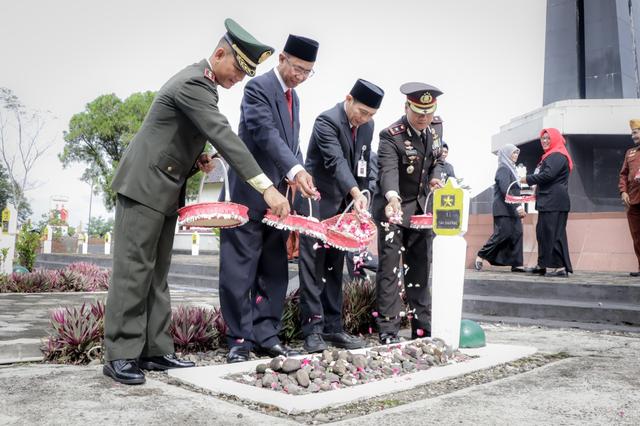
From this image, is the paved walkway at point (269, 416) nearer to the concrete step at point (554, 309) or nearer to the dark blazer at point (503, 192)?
the concrete step at point (554, 309)

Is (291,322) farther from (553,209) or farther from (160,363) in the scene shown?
(553,209)

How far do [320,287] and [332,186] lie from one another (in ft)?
2.45

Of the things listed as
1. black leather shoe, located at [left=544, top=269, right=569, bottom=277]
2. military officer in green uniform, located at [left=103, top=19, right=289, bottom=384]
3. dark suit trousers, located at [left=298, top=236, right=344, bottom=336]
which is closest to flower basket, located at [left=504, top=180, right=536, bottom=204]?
black leather shoe, located at [left=544, top=269, right=569, bottom=277]

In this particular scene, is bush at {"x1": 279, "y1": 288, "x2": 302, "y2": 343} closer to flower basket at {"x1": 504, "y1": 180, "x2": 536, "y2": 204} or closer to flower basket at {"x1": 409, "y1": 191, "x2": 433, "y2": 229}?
flower basket at {"x1": 409, "y1": 191, "x2": 433, "y2": 229}

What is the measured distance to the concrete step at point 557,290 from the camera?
20.5 feet

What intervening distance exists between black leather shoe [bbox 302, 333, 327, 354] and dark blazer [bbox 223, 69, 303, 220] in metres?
0.93

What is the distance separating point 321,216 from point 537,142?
12.9 metres

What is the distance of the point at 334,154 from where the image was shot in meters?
4.14

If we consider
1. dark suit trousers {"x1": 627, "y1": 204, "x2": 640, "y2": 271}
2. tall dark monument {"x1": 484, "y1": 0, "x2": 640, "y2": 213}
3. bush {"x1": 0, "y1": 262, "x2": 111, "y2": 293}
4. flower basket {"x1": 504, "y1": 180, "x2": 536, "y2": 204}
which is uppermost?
tall dark monument {"x1": 484, "y1": 0, "x2": 640, "y2": 213}

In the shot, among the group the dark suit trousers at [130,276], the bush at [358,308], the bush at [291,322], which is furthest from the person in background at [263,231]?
the bush at [358,308]

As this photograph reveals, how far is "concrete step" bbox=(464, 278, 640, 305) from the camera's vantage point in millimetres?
6254

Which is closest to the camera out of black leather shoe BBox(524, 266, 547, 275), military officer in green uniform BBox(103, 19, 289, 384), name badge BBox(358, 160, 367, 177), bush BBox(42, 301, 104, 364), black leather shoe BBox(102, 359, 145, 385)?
black leather shoe BBox(102, 359, 145, 385)

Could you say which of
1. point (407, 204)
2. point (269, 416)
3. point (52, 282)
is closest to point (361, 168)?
point (407, 204)

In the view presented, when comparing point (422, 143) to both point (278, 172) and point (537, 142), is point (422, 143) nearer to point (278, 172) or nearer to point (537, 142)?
point (278, 172)
